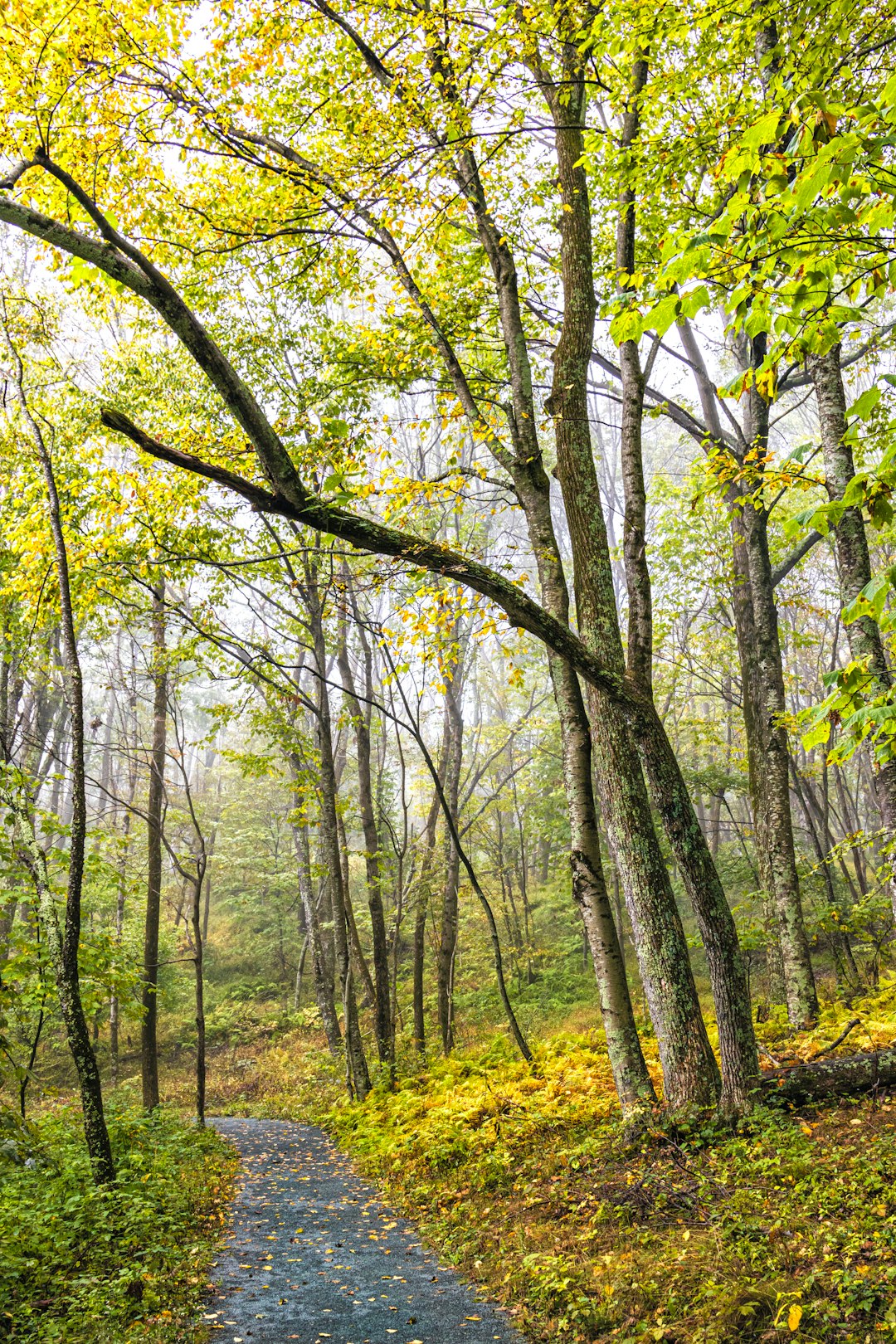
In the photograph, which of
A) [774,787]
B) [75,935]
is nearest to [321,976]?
[774,787]

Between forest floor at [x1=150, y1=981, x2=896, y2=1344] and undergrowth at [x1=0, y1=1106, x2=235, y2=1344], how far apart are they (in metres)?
1.83

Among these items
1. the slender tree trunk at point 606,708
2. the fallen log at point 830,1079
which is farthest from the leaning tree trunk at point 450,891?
the fallen log at point 830,1079

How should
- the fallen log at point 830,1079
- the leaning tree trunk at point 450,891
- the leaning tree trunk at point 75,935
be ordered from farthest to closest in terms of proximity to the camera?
the leaning tree trunk at point 450,891 < the leaning tree trunk at point 75,935 < the fallen log at point 830,1079

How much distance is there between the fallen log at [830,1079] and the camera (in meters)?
5.36

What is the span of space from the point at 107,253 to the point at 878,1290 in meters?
6.21

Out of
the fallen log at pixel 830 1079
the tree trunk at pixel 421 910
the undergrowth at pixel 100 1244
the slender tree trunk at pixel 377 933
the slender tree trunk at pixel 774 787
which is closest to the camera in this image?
the undergrowth at pixel 100 1244

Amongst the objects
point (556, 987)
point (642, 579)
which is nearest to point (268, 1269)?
point (642, 579)

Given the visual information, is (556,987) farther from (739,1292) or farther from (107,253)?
(107,253)

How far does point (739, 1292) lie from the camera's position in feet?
11.2

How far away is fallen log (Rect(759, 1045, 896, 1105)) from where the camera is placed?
5.36 metres

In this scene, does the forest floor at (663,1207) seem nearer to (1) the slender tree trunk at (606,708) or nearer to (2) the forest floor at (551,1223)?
(2) the forest floor at (551,1223)

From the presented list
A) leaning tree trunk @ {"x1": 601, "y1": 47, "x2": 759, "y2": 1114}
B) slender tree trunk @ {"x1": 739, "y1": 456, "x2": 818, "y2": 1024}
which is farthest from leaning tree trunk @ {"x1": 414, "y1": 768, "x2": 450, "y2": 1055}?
leaning tree trunk @ {"x1": 601, "y1": 47, "x2": 759, "y2": 1114}

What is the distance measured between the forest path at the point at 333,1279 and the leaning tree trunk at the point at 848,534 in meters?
4.23

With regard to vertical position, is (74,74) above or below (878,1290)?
above
